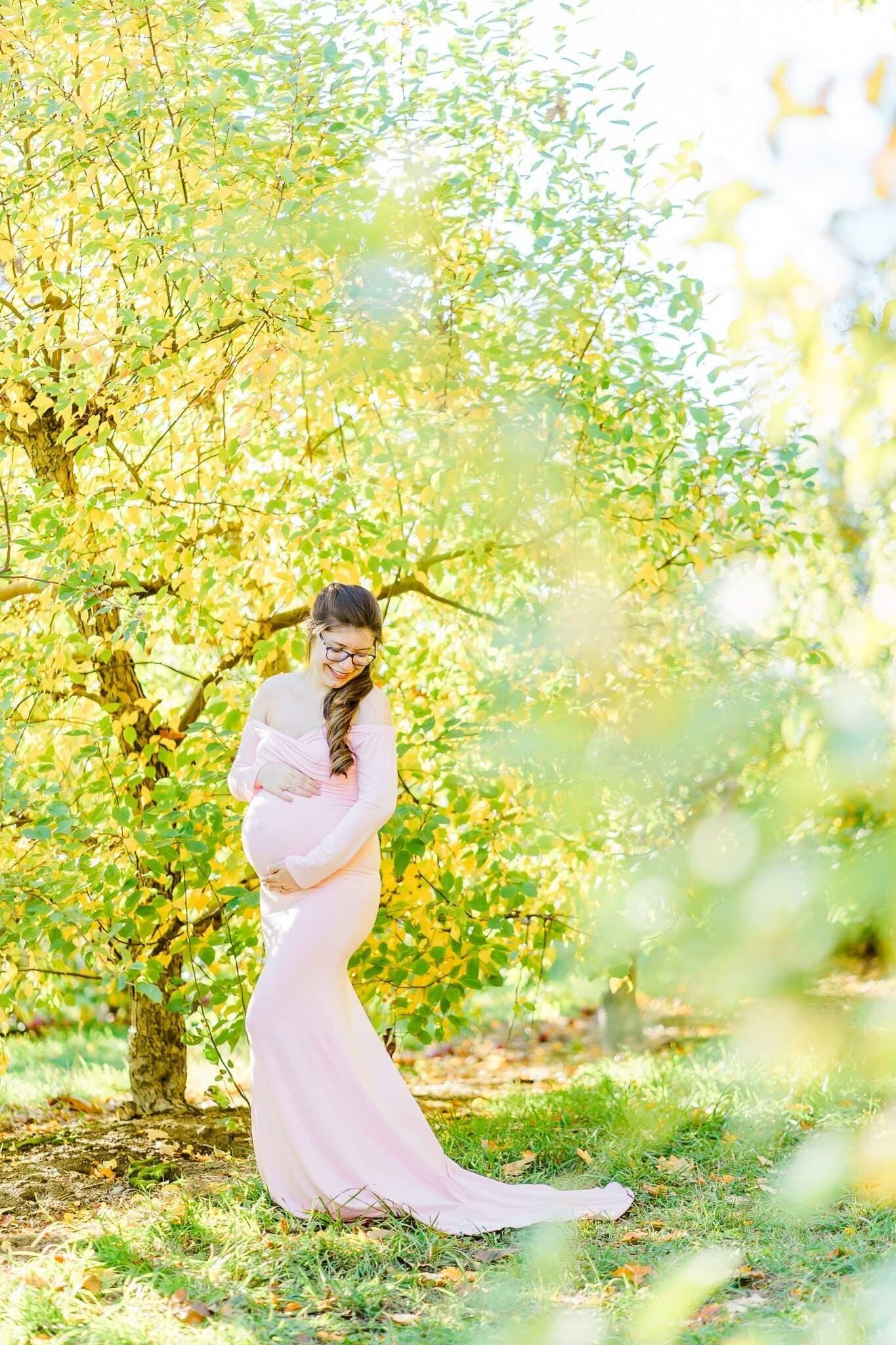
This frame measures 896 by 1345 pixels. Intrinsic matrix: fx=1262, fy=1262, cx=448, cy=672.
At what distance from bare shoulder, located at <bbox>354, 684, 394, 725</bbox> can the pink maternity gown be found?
0.10 ft

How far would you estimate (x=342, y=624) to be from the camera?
4.04 meters

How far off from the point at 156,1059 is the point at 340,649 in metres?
2.70

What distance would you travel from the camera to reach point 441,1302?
3.33 meters

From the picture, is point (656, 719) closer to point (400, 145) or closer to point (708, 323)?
point (708, 323)

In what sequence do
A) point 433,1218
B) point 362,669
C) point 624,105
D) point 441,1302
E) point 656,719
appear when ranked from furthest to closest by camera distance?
point 656,719 → point 624,105 → point 362,669 → point 433,1218 → point 441,1302

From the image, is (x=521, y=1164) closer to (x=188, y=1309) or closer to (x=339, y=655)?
(x=188, y=1309)

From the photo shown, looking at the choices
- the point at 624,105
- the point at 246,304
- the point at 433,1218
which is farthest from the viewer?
the point at 624,105

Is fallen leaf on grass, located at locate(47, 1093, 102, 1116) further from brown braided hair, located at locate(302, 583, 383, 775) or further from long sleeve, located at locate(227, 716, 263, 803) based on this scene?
brown braided hair, located at locate(302, 583, 383, 775)

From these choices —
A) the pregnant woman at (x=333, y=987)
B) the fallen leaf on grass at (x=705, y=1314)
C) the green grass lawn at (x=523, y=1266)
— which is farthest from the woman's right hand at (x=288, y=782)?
the fallen leaf on grass at (x=705, y=1314)

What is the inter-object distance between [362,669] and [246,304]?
1388mm

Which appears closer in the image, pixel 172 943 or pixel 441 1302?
pixel 441 1302

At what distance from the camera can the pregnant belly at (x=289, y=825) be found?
4.03 metres

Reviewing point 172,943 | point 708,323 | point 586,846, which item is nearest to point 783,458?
point 708,323

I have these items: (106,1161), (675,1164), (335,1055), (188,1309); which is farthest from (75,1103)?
(188,1309)
